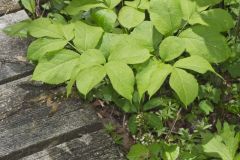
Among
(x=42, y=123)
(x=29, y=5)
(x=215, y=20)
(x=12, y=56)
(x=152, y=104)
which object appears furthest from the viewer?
(x=29, y=5)

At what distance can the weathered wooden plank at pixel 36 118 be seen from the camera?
92.3 inches

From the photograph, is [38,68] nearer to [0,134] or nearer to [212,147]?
[0,134]

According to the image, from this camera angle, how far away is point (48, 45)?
7.82ft

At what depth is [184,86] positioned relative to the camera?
210 cm

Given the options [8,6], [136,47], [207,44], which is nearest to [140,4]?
[136,47]

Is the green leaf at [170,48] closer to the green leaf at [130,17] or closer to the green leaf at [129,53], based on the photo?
the green leaf at [129,53]

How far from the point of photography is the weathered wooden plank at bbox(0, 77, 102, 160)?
2.34 m

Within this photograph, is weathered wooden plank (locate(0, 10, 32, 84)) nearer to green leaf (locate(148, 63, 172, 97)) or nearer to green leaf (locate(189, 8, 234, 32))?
green leaf (locate(148, 63, 172, 97))

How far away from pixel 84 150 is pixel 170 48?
692 millimetres

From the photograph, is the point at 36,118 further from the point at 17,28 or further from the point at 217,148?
the point at 217,148

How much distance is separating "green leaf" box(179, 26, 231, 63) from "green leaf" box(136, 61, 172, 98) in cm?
19

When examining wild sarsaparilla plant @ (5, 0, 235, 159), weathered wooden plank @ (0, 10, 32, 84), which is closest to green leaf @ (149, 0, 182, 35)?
wild sarsaparilla plant @ (5, 0, 235, 159)

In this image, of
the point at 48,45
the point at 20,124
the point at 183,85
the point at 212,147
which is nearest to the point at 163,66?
the point at 183,85

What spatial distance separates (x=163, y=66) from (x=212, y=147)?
47cm
